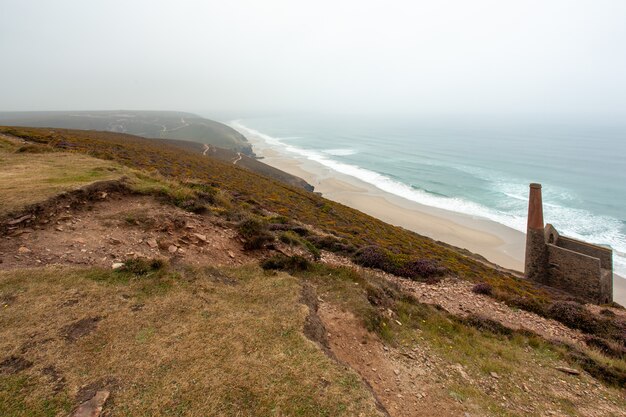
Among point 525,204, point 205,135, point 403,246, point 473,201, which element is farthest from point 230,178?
point 205,135

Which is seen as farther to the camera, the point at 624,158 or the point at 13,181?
the point at 624,158

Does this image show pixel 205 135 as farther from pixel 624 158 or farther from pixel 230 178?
pixel 624 158

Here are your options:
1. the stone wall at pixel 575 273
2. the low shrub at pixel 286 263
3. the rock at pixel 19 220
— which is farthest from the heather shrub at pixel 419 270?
the rock at pixel 19 220

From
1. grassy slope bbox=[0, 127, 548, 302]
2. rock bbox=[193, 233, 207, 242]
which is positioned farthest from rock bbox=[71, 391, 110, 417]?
grassy slope bbox=[0, 127, 548, 302]

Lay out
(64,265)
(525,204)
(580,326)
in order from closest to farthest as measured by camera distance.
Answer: (64,265), (580,326), (525,204)

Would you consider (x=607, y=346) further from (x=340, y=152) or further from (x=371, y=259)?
(x=340, y=152)

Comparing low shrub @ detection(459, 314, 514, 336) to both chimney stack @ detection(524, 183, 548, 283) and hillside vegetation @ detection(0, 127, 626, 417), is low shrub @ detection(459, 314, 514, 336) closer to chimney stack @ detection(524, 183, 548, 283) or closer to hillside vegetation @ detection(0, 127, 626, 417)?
hillside vegetation @ detection(0, 127, 626, 417)
